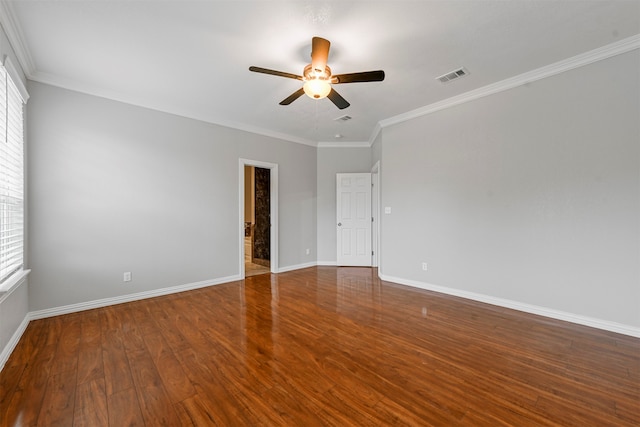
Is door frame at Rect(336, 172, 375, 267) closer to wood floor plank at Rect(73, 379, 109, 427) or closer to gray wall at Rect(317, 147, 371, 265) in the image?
gray wall at Rect(317, 147, 371, 265)

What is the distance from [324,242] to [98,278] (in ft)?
12.7

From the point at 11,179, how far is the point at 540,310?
5.59m

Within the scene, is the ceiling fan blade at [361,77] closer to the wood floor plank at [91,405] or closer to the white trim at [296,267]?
the wood floor plank at [91,405]

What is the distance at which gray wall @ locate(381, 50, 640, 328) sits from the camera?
8.57ft

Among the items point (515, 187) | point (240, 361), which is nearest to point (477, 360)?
point (240, 361)

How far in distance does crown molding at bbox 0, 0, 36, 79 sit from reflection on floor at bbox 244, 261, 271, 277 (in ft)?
12.8

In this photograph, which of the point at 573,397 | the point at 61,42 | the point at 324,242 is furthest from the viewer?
the point at 324,242

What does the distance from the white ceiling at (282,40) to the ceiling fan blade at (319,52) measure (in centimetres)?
17

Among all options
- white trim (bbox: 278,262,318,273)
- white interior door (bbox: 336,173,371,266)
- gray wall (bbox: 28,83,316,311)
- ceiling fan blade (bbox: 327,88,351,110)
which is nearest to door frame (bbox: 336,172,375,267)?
white interior door (bbox: 336,173,371,266)

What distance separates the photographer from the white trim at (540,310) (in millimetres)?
2602

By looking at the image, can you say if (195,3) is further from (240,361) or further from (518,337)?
(518,337)

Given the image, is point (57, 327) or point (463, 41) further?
point (57, 327)

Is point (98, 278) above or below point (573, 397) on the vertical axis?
above

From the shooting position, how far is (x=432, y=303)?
3.50m
